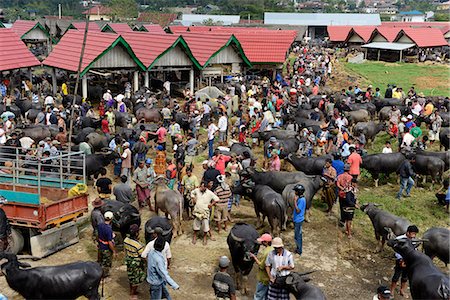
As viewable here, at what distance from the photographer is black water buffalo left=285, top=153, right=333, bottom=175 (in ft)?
55.1

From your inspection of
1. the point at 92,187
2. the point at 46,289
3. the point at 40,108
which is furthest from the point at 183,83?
the point at 46,289

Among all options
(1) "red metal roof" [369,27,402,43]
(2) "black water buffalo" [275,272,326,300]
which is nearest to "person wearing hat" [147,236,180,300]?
(2) "black water buffalo" [275,272,326,300]

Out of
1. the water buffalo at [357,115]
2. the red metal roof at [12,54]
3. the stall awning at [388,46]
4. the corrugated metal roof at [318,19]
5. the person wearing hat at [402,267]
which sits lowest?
the person wearing hat at [402,267]

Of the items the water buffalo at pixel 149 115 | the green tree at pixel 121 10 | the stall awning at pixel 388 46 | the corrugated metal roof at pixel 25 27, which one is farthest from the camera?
the green tree at pixel 121 10

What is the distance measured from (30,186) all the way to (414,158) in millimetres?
12413

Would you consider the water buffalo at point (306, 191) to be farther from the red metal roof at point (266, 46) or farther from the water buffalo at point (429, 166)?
the red metal roof at point (266, 46)

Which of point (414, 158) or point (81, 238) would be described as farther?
point (414, 158)

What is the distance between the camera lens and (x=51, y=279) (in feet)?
30.1

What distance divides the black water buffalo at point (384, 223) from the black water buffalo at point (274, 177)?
2582 millimetres

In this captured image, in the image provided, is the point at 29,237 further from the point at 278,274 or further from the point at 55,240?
the point at 278,274

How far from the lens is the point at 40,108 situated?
76.6ft

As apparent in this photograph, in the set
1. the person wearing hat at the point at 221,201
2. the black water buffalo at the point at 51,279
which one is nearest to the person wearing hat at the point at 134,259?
the black water buffalo at the point at 51,279

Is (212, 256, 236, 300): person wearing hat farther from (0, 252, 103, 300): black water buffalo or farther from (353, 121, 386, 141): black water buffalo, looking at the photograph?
(353, 121, 386, 141): black water buffalo

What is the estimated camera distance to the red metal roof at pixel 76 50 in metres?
27.6
